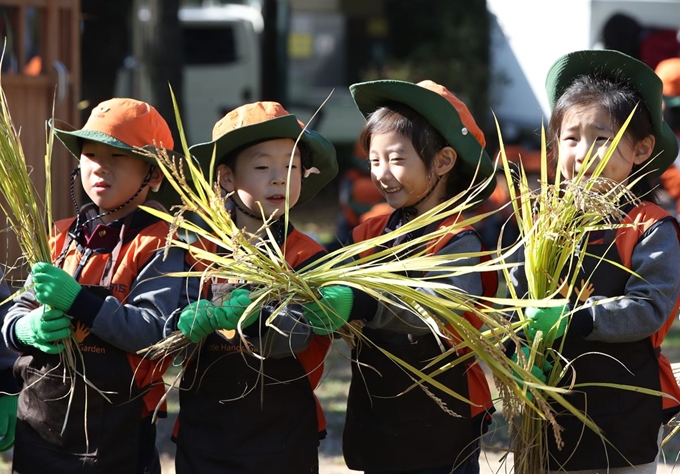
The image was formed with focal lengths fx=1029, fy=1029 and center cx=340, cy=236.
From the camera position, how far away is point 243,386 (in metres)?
3.02

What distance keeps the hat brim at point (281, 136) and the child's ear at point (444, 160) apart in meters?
0.36

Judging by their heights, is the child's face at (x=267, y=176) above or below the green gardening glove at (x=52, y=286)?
above

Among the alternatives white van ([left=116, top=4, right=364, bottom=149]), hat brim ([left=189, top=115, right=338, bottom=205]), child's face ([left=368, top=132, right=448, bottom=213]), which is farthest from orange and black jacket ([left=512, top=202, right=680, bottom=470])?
white van ([left=116, top=4, right=364, bottom=149])

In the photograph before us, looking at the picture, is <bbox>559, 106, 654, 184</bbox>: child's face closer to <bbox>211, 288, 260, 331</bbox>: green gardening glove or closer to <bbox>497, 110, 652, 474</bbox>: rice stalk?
<bbox>497, 110, 652, 474</bbox>: rice stalk

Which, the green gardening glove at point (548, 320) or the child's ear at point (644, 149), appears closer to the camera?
the green gardening glove at point (548, 320)

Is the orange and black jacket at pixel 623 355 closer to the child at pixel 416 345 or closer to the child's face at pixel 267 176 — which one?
the child at pixel 416 345

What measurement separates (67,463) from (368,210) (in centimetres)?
662

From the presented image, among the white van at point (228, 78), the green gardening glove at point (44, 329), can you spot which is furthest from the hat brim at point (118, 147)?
the white van at point (228, 78)

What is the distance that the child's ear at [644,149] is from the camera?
317 centimetres

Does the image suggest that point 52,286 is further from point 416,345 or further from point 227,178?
point 416,345

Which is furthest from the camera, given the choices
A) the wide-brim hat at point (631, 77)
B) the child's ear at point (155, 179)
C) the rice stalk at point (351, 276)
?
the child's ear at point (155, 179)

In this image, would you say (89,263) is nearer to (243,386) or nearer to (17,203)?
(17,203)

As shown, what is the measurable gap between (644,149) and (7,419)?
7.32 feet

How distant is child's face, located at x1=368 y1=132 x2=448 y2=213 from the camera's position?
3.14m
